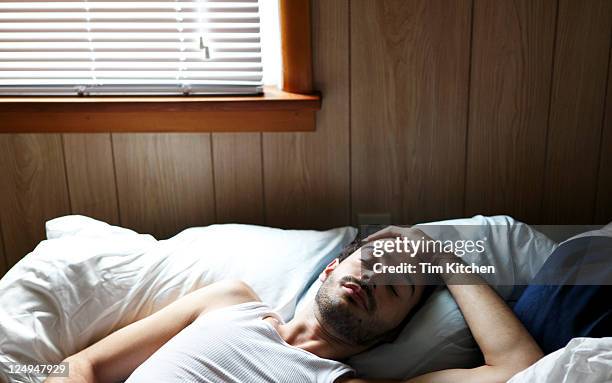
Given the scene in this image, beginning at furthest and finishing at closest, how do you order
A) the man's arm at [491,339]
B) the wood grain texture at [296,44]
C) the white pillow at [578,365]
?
the wood grain texture at [296,44] → the man's arm at [491,339] → the white pillow at [578,365]

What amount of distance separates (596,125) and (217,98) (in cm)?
104

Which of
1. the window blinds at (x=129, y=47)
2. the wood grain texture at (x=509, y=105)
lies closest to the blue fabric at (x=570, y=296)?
the wood grain texture at (x=509, y=105)

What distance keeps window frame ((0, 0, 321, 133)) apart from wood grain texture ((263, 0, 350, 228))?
0.13 ft

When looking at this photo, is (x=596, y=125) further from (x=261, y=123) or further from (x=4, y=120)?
(x=4, y=120)

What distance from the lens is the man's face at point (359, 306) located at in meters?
1.47

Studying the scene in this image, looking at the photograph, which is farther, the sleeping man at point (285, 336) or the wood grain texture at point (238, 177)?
the wood grain texture at point (238, 177)

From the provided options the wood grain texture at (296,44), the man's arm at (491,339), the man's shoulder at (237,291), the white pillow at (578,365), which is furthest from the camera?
the wood grain texture at (296,44)

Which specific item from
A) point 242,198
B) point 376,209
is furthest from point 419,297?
point 242,198

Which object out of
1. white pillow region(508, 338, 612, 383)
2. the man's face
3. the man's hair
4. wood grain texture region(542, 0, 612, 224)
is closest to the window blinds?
the man's hair

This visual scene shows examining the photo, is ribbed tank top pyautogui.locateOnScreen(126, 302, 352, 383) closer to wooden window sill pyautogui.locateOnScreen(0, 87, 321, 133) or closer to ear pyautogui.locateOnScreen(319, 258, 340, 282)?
ear pyautogui.locateOnScreen(319, 258, 340, 282)

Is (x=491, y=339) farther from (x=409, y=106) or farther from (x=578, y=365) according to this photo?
(x=409, y=106)

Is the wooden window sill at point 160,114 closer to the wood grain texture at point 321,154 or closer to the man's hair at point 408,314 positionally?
the wood grain texture at point 321,154

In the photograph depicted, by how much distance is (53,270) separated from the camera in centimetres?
157

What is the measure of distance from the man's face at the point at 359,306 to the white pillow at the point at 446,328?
4cm
